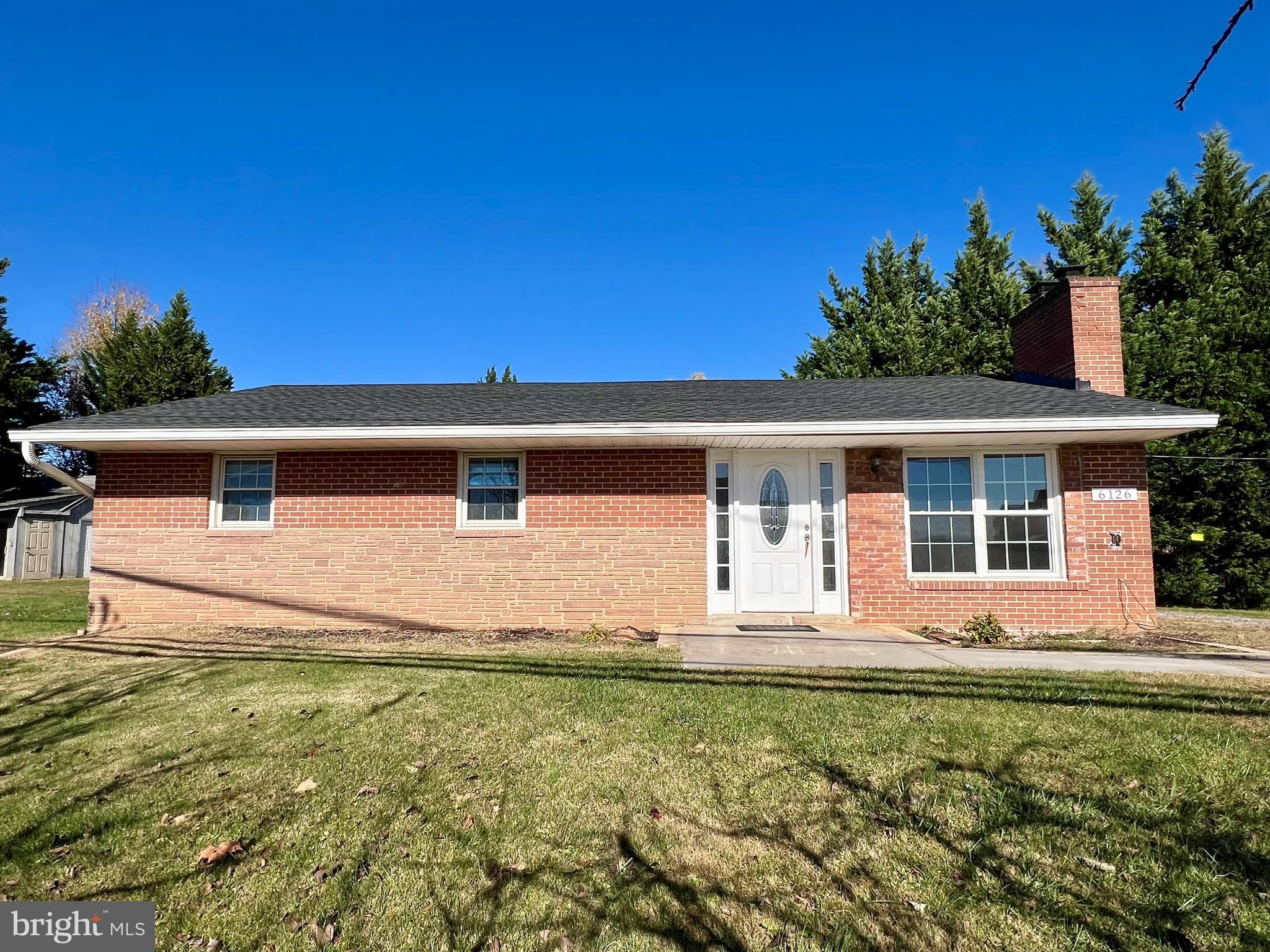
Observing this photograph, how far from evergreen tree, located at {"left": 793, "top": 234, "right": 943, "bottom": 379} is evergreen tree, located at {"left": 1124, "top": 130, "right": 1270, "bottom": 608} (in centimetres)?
517

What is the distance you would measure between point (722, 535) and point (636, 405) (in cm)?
220

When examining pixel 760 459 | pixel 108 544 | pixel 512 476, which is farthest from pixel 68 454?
pixel 760 459

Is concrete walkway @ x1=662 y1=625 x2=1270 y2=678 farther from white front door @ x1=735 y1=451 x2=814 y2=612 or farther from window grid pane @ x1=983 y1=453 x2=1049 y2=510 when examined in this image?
window grid pane @ x1=983 y1=453 x2=1049 y2=510

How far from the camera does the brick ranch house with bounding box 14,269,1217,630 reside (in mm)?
8250

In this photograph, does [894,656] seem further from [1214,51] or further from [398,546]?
[398,546]

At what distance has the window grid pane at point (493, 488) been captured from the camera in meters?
8.77

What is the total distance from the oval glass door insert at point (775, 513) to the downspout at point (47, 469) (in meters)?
9.00

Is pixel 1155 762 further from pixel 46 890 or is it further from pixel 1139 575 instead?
pixel 1139 575

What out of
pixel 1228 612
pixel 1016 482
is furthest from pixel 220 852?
pixel 1228 612

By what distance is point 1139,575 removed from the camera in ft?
26.7

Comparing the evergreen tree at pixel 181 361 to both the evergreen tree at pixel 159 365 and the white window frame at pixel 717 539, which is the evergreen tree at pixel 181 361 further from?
the white window frame at pixel 717 539

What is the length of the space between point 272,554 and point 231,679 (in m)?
3.60

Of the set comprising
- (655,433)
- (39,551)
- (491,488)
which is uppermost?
(655,433)

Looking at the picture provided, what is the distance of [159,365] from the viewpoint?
22.1 m
